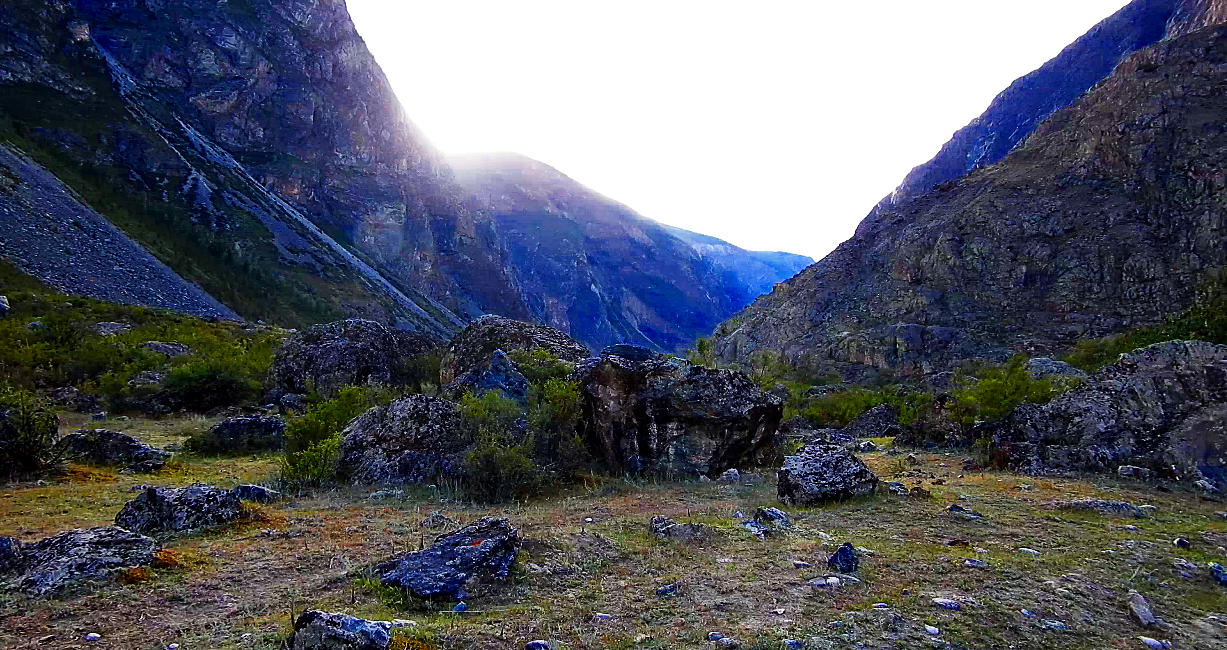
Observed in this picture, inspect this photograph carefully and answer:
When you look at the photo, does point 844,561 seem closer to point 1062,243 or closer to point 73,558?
point 73,558

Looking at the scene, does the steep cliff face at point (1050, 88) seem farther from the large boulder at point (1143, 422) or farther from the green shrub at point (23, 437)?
the green shrub at point (23, 437)

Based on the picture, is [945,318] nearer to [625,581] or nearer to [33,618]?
[625,581]

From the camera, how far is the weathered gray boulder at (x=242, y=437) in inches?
562

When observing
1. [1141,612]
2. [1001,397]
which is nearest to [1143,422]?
[1001,397]

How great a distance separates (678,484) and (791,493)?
8.17 feet

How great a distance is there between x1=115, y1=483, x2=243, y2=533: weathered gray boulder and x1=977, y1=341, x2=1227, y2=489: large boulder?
14.6 m

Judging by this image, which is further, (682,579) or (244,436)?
(244,436)

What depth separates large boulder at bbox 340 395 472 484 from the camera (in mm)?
11172

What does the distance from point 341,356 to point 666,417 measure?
14.6 metres

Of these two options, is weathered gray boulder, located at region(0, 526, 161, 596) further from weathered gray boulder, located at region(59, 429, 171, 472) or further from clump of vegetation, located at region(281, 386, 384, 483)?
weathered gray boulder, located at region(59, 429, 171, 472)

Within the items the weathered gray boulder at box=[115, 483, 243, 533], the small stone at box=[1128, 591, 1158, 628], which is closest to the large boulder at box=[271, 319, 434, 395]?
the weathered gray boulder at box=[115, 483, 243, 533]

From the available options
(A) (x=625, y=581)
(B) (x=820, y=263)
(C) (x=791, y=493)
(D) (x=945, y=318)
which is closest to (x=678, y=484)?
(C) (x=791, y=493)

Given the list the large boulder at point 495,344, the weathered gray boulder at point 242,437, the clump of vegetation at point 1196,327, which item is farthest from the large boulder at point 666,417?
the clump of vegetation at point 1196,327

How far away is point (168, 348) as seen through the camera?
101ft
